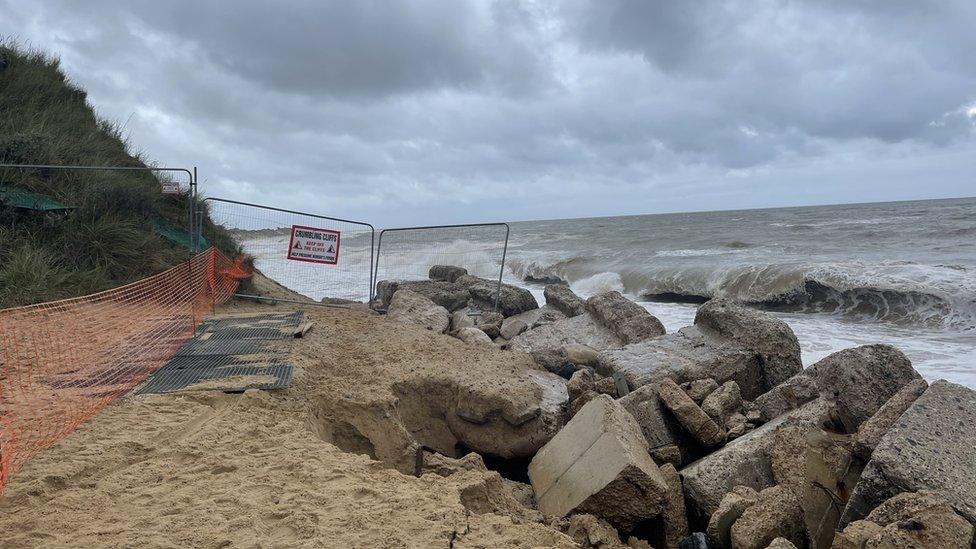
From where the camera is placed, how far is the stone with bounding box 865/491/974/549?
2.60 m

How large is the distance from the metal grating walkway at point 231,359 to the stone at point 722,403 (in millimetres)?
3397

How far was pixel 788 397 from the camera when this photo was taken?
16.0ft

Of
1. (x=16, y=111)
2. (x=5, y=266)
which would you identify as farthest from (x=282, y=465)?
(x=16, y=111)

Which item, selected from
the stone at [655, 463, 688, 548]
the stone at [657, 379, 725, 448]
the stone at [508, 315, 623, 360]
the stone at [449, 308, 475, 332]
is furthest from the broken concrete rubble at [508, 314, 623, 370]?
the stone at [655, 463, 688, 548]

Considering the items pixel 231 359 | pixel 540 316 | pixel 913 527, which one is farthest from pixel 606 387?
pixel 540 316

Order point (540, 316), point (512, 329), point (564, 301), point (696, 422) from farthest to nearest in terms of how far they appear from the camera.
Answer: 1. point (564, 301)
2. point (540, 316)
3. point (512, 329)
4. point (696, 422)

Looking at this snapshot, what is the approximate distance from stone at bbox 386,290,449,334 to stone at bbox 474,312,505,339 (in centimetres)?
56

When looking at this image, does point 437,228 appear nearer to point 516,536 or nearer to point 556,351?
point 556,351

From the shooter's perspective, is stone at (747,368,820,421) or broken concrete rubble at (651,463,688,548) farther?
stone at (747,368,820,421)

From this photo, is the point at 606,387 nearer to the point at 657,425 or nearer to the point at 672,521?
the point at 657,425

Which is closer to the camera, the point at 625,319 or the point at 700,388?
the point at 700,388

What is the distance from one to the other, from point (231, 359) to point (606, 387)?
11.8 ft

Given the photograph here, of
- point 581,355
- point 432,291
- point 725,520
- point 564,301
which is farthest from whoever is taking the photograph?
point 432,291

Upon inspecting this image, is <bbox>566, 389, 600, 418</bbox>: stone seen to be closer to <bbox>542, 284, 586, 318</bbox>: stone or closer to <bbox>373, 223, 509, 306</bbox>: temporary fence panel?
<bbox>542, 284, 586, 318</bbox>: stone
